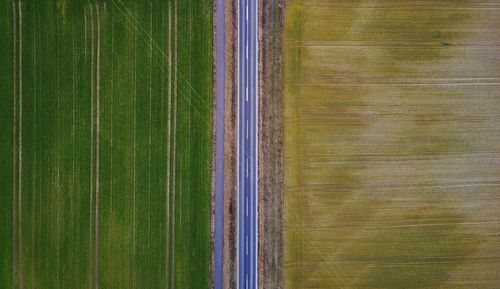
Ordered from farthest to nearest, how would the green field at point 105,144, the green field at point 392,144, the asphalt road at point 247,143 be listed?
1. the green field at point 392,144
2. the asphalt road at point 247,143
3. the green field at point 105,144

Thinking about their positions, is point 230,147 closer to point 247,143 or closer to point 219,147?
point 219,147

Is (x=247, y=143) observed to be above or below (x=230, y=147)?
above

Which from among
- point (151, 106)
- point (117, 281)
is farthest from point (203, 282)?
point (151, 106)

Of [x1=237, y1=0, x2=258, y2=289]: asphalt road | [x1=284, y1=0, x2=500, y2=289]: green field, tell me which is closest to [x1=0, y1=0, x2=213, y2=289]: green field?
[x1=237, y1=0, x2=258, y2=289]: asphalt road

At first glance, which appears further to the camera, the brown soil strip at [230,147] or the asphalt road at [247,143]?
the asphalt road at [247,143]

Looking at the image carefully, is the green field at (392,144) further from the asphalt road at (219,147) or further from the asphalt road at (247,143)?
the asphalt road at (219,147)

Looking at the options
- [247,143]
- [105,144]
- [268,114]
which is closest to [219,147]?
[247,143]

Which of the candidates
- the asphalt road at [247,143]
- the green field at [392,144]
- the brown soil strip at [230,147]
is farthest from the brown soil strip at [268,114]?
the brown soil strip at [230,147]

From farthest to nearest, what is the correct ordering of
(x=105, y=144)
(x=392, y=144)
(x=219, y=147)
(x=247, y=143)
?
(x=392, y=144), (x=247, y=143), (x=219, y=147), (x=105, y=144)
